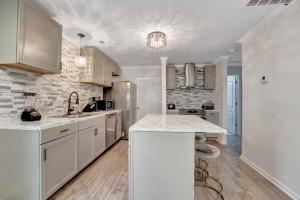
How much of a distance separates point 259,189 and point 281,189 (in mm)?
265

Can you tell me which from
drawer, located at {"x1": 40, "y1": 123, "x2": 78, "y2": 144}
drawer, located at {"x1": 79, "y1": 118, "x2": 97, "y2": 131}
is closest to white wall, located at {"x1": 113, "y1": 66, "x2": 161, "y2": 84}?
drawer, located at {"x1": 79, "y1": 118, "x2": 97, "y2": 131}

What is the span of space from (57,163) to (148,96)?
12.0ft

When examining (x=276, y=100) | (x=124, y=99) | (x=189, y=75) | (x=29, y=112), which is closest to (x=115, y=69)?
(x=124, y=99)

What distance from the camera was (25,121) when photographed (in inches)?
74.0

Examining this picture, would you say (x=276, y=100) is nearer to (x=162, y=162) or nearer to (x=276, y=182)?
(x=276, y=182)

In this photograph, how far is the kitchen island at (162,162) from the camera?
4.92 ft

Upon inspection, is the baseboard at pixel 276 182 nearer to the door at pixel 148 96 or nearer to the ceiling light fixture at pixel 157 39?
the ceiling light fixture at pixel 157 39

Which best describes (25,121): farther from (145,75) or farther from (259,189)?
(145,75)

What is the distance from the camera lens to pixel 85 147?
2.51 meters

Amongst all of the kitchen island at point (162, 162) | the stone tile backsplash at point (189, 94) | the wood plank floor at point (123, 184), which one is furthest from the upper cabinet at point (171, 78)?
the kitchen island at point (162, 162)

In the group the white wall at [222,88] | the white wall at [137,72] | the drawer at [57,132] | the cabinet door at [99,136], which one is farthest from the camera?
the white wall at [137,72]

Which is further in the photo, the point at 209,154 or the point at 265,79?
the point at 265,79

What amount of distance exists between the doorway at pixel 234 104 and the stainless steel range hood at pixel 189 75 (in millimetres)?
1502

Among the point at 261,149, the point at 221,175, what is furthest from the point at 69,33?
the point at 261,149
